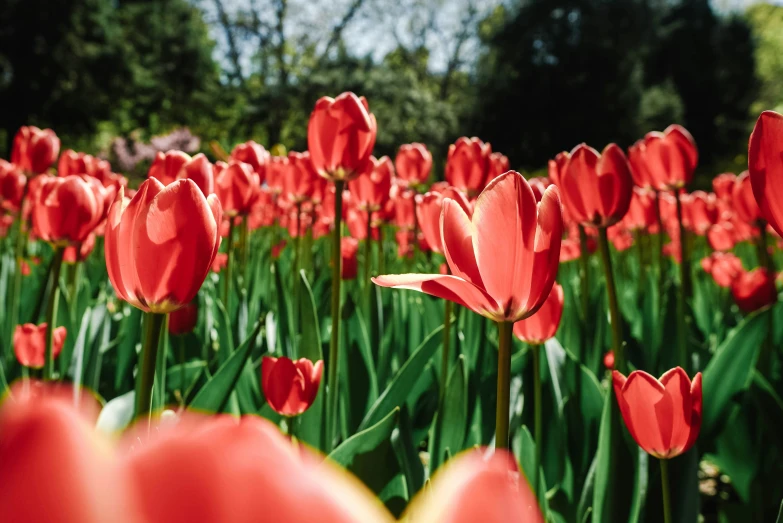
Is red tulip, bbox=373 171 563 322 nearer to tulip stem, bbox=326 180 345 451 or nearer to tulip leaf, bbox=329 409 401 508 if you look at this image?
tulip leaf, bbox=329 409 401 508

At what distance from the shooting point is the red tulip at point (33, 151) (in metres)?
2.01

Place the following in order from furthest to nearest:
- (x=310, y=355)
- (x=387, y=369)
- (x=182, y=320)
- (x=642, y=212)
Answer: (x=642, y=212) → (x=387, y=369) → (x=182, y=320) → (x=310, y=355)

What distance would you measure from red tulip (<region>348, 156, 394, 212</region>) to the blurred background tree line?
17211 mm

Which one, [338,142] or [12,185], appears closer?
[338,142]

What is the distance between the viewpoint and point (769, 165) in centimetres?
59

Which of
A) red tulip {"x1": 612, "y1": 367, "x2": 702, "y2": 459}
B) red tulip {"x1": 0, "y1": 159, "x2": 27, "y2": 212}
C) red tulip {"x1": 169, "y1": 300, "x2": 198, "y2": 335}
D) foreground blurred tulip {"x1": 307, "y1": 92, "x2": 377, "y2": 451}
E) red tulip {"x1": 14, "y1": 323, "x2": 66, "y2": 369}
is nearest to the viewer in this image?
red tulip {"x1": 612, "y1": 367, "x2": 702, "y2": 459}

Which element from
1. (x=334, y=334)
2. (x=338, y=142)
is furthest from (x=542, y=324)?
(x=338, y=142)

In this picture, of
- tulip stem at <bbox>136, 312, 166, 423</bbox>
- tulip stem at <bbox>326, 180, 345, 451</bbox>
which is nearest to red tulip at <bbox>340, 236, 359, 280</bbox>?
tulip stem at <bbox>326, 180, 345, 451</bbox>

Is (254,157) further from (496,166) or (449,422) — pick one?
(449,422)

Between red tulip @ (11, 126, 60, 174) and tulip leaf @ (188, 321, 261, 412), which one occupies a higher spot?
red tulip @ (11, 126, 60, 174)

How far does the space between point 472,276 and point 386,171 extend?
4.12 feet

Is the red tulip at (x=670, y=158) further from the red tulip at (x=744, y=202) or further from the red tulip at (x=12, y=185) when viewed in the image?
the red tulip at (x=12, y=185)

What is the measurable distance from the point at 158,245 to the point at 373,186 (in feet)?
4.24

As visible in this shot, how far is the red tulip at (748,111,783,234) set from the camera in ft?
1.93
